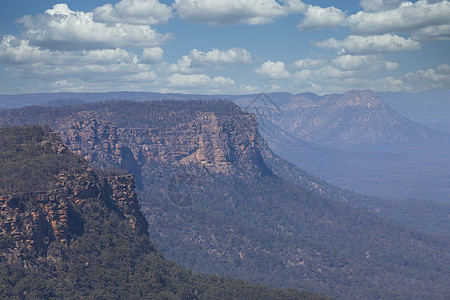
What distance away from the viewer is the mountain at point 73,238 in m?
114

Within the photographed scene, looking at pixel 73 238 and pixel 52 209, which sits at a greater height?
pixel 52 209

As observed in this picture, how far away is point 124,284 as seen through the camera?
126m

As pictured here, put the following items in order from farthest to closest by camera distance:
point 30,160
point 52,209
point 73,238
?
point 30,160
point 73,238
point 52,209

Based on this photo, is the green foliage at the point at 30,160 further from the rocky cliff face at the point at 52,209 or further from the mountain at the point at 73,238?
the rocky cliff face at the point at 52,209

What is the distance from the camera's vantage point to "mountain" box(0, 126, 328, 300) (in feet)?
376

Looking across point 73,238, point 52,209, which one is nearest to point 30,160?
point 52,209

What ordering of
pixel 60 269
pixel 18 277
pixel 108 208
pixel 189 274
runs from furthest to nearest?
pixel 189 274 → pixel 108 208 → pixel 60 269 → pixel 18 277

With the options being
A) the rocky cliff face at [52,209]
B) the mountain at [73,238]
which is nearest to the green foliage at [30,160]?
the mountain at [73,238]

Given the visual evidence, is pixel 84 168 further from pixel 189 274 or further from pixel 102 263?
pixel 189 274

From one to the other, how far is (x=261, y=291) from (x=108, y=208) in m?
39.2

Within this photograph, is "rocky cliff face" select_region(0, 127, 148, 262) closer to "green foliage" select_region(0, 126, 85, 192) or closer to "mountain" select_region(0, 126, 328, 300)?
"mountain" select_region(0, 126, 328, 300)

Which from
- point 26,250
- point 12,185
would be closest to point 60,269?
point 26,250

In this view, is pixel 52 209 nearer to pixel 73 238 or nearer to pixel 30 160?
pixel 73 238

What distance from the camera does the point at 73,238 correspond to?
411 feet
